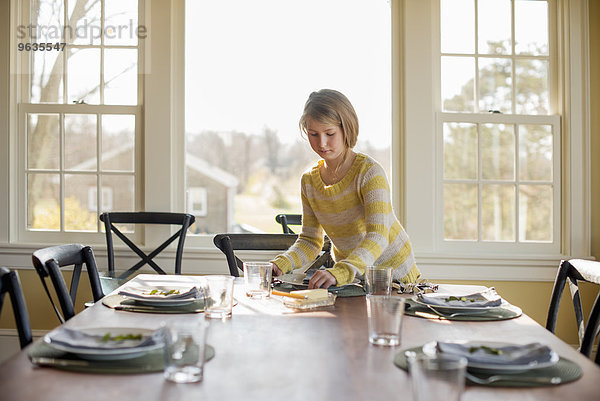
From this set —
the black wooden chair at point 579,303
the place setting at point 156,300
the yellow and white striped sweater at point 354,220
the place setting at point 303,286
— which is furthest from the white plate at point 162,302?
the black wooden chair at point 579,303

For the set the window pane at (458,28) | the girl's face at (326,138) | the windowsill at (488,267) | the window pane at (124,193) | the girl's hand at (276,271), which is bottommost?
the windowsill at (488,267)

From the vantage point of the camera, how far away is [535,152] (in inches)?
139

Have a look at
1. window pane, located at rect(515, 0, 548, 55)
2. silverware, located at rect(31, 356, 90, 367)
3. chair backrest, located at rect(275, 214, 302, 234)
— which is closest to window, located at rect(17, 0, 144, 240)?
chair backrest, located at rect(275, 214, 302, 234)

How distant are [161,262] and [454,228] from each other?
1.71 m

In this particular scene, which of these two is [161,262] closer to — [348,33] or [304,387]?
[304,387]

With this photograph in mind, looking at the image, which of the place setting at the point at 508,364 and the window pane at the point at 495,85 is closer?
the place setting at the point at 508,364

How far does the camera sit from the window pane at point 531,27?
3.55m

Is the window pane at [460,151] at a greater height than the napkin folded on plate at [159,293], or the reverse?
the window pane at [460,151]

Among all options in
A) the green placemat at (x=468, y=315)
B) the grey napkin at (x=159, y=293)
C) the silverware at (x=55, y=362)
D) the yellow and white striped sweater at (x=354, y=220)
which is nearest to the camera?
the silverware at (x=55, y=362)

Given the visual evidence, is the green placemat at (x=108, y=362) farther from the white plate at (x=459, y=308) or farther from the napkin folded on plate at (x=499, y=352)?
the white plate at (x=459, y=308)

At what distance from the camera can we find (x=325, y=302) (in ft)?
5.51

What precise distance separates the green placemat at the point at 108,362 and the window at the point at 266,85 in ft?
8.40

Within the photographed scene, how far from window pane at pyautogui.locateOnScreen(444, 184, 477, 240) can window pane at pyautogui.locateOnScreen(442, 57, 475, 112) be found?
0.47m

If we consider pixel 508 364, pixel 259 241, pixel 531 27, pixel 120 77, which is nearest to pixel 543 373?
pixel 508 364
